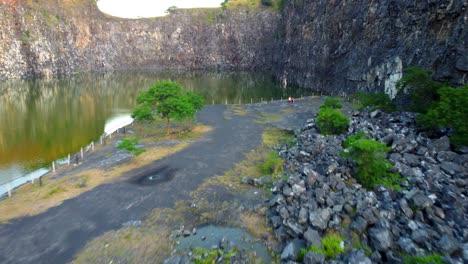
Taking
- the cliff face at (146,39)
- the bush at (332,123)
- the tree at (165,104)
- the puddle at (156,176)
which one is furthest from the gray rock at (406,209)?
the cliff face at (146,39)

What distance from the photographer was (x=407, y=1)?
57438 mm

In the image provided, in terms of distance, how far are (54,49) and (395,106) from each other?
137 metres

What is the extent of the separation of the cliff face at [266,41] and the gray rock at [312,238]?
3031cm

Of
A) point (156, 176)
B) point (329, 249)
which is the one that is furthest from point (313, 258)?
point (156, 176)

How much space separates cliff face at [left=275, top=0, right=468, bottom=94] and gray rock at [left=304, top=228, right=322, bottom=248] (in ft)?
97.5

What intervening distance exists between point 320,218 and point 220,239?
650cm

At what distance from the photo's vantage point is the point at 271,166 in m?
31.8

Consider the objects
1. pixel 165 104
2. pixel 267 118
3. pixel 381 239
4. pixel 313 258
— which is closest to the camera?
pixel 313 258

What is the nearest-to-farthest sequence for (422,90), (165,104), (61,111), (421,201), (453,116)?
(421,201) < (453,116) < (422,90) < (165,104) < (61,111)

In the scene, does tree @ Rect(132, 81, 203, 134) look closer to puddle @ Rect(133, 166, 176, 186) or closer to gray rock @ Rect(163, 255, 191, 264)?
puddle @ Rect(133, 166, 176, 186)

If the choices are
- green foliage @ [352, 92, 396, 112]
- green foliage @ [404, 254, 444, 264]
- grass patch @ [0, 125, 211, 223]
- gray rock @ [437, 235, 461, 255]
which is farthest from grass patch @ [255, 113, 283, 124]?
green foliage @ [404, 254, 444, 264]

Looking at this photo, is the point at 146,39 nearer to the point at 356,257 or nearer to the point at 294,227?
the point at 294,227

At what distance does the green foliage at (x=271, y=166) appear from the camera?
102ft

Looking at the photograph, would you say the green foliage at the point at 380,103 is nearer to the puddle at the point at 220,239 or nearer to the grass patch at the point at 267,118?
the grass patch at the point at 267,118
